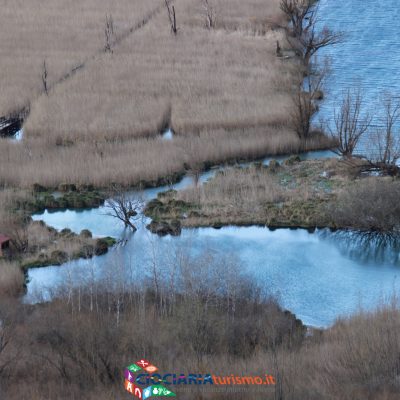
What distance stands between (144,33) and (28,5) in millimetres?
9779

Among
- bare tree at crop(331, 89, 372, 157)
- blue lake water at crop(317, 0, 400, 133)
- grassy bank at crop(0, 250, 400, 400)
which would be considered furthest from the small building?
blue lake water at crop(317, 0, 400, 133)

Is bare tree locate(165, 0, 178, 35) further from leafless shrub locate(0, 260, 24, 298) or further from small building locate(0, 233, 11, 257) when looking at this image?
leafless shrub locate(0, 260, 24, 298)

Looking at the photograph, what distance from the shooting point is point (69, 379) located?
763 inches

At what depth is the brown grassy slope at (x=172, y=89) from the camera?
3784cm

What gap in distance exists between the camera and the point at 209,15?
51750mm

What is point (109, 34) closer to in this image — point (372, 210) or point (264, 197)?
point (264, 197)

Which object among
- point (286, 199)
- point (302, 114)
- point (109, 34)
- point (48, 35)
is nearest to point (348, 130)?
point (302, 114)

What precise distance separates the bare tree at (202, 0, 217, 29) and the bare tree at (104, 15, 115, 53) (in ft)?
16.9

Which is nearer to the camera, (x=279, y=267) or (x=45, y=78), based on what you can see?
(x=279, y=267)

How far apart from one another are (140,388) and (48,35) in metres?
35.1

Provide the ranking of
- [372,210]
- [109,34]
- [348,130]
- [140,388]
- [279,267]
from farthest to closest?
[109,34], [348,130], [372,210], [279,267], [140,388]

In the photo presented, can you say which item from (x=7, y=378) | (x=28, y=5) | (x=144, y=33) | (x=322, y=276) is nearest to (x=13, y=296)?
(x=7, y=378)

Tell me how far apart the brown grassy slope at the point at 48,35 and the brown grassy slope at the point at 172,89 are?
4.87ft

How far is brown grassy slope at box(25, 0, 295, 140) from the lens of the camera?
3784cm
